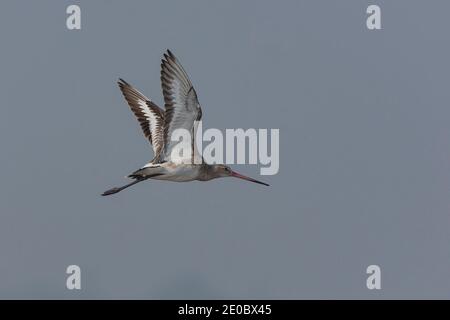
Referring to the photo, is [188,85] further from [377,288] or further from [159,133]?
[377,288]

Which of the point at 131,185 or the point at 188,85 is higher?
the point at 188,85

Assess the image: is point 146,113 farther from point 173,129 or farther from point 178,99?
point 178,99

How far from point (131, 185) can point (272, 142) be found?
9.97 feet

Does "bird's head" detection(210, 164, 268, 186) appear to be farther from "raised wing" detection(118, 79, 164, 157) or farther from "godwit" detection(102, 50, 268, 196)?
"raised wing" detection(118, 79, 164, 157)

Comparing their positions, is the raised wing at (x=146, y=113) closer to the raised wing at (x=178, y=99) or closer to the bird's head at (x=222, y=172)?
the bird's head at (x=222, y=172)

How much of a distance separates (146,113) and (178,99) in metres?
3.31

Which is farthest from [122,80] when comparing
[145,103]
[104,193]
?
[104,193]

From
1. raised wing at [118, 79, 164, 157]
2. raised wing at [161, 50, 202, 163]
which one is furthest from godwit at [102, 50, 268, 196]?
raised wing at [118, 79, 164, 157]

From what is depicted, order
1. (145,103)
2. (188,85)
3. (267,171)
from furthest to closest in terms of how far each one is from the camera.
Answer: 1. (145,103)
2. (267,171)
3. (188,85)

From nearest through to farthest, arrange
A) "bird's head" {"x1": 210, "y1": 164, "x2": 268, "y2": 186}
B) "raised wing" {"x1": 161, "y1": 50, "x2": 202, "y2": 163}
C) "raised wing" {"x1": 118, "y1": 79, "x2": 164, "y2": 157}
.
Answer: "raised wing" {"x1": 161, "y1": 50, "x2": 202, "y2": 163} < "bird's head" {"x1": 210, "y1": 164, "x2": 268, "y2": 186} < "raised wing" {"x1": 118, "y1": 79, "x2": 164, "y2": 157}

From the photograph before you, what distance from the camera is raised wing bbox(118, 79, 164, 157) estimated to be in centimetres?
2344

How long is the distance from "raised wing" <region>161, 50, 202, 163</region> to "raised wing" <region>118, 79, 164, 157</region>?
192 cm

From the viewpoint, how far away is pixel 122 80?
24641 mm

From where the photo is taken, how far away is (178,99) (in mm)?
20938
